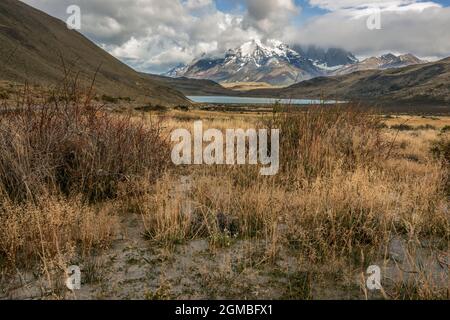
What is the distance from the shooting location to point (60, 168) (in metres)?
5.93

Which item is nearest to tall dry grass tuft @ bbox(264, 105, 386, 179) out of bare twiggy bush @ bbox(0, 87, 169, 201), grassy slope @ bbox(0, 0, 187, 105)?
bare twiggy bush @ bbox(0, 87, 169, 201)

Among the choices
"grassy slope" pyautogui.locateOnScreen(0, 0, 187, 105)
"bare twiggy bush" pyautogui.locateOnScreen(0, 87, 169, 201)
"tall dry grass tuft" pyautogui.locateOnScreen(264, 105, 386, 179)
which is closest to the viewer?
"bare twiggy bush" pyautogui.locateOnScreen(0, 87, 169, 201)

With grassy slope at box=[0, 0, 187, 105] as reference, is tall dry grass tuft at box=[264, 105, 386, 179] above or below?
below

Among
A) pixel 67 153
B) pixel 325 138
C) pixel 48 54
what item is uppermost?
pixel 48 54

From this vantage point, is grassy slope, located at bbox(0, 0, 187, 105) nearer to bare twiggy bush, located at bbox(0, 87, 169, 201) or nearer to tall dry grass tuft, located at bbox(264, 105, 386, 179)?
bare twiggy bush, located at bbox(0, 87, 169, 201)

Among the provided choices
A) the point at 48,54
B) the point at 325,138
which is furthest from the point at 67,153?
the point at 48,54

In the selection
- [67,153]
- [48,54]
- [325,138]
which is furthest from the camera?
[48,54]

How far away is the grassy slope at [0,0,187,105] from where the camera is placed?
205 ft

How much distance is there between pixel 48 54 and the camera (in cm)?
8188

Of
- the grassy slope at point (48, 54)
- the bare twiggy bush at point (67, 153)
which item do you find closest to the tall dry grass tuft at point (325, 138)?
the bare twiggy bush at point (67, 153)

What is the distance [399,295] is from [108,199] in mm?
4493

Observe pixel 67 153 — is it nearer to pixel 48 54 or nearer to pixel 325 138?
pixel 325 138

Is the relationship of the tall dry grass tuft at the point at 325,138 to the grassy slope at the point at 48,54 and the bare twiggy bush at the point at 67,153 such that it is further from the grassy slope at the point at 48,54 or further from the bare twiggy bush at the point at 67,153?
the grassy slope at the point at 48,54

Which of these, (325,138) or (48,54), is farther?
(48,54)
